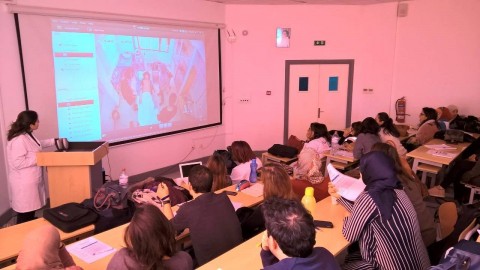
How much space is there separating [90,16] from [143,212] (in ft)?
13.6

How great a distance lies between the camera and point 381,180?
2.51 metres

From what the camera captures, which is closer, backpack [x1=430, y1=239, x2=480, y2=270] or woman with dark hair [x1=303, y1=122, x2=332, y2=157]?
backpack [x1=430, y1=239, x2=480, y2=270]

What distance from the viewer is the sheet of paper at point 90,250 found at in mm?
2480

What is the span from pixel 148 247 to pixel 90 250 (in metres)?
0.89

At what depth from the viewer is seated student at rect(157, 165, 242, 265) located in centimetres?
261

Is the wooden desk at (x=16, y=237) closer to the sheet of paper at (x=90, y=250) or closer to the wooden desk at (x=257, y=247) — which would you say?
the sheet of paper at (x=90, y=250)

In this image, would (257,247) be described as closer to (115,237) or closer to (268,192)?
(268,192)

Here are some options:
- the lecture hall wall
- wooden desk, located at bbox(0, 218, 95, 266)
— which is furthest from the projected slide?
wooden desk, located at bbox(0, 218, 95, 266)

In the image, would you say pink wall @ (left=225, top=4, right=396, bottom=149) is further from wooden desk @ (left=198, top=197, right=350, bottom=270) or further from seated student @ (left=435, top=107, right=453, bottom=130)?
wooden desk @ (left=198, top=197, right=350, bottom=270)

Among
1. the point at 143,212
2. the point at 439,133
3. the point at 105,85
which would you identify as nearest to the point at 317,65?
the point at 439,133

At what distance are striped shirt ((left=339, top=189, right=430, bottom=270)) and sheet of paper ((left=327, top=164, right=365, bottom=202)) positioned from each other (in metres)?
0.50

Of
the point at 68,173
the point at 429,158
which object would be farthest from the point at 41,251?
the point at 429,158

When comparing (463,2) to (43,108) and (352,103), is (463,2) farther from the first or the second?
(43,108)

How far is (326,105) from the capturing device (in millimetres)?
8234
